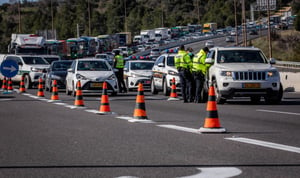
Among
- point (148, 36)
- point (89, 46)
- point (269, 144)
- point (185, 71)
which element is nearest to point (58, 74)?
point (185, 71)

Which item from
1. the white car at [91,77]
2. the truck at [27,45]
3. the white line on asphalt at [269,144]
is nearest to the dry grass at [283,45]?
the truck at [27,45]

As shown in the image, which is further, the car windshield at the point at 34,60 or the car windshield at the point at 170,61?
the car windshield at the point at 34,60

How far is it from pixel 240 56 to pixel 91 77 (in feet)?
22.1

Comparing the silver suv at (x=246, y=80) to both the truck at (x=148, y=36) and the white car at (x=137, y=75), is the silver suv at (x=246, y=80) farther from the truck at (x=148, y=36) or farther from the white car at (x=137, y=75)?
the truck at (x=148, y=36)

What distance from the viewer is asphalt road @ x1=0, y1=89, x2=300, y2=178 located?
7.74 m

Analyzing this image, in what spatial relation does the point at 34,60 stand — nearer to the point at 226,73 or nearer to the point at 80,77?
the point at 80,77

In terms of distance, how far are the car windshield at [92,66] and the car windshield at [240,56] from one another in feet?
22.4

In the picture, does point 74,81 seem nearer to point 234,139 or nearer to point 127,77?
point 127,77

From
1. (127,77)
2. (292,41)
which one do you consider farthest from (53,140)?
(292,41)

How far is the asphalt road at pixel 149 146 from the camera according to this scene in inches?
305

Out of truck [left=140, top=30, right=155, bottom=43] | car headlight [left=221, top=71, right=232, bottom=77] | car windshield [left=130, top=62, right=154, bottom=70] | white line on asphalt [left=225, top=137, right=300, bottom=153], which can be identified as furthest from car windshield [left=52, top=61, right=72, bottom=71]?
truck [left=140, top=30, right=155, bottom=43]

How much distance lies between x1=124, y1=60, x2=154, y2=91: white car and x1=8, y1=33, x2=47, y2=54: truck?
13.5m

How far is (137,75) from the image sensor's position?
30375 mm

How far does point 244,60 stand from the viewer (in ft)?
66.2
